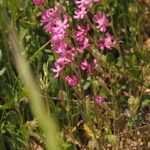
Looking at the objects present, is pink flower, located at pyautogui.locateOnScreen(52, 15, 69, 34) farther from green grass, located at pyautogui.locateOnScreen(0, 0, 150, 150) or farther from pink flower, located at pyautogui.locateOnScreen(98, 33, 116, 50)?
pink flower, located at pyautogui.locateOnScreen(98, 33, 116, 50)

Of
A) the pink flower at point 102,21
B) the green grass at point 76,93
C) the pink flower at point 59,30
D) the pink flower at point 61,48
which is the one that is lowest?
the green grass at point 76,93

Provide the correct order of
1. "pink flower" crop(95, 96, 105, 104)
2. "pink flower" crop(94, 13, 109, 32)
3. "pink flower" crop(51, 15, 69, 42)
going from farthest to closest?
1. "pink flower" crop(94, 13, 109, 32)
2. "pink flower" crop(95, 96, 105, 104)
3. "pink flower" crop(51, 15, 69, 42)

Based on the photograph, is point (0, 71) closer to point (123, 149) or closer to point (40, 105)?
point (123, 149)

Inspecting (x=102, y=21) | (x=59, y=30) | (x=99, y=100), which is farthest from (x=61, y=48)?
(x=102, y=21)

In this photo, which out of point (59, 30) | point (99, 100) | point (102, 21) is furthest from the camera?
point (102, 21)

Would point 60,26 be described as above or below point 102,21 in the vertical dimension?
above

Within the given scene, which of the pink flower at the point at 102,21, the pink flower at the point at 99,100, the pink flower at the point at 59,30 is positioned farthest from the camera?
the pink flower at the point at 102,21

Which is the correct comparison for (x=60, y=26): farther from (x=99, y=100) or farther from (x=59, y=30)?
(x=99, y=100)

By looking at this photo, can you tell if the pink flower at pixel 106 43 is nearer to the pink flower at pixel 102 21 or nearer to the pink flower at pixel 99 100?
the pink flower at pixel 102 21

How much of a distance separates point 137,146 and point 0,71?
54cm

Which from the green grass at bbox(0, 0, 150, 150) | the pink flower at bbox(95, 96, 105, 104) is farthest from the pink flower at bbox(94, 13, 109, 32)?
the pink flower at bbox(95, 96, 105, 104)

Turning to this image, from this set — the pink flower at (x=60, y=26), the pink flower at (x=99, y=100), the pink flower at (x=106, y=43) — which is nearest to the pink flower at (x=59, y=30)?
the pink flower at (x=60, y=26)

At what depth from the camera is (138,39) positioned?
177 centimetres

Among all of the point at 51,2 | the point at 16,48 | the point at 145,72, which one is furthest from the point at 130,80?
the point at 16,48
